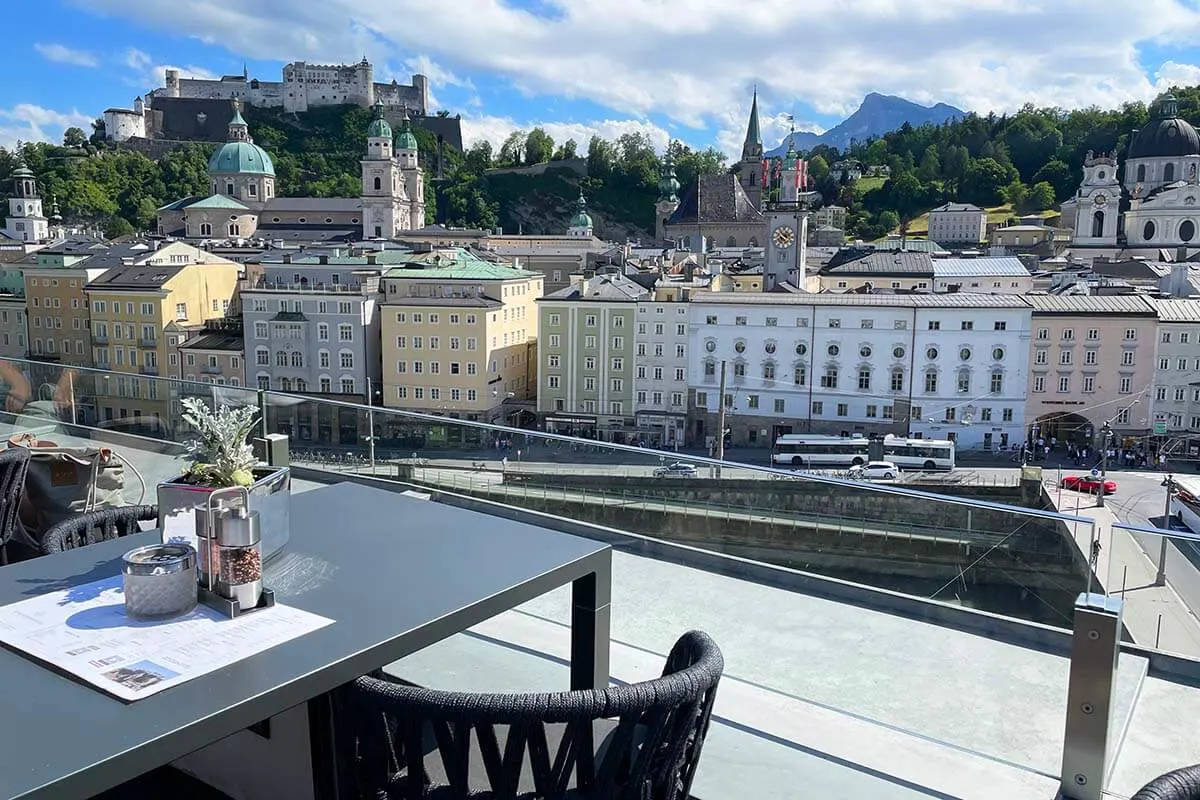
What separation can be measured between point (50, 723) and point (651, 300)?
2980 centimetres

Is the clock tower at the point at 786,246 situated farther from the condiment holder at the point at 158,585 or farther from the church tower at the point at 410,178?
the condiment holder at the point at 158,585

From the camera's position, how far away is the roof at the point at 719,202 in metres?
60.3

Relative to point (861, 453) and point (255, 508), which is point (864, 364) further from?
point (255, 508)

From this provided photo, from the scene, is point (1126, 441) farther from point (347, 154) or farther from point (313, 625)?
point (347, 154)

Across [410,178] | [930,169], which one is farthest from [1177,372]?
[930,169]

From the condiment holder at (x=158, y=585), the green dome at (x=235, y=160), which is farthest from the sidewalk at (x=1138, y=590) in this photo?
the green dome at (x=235, y=160)

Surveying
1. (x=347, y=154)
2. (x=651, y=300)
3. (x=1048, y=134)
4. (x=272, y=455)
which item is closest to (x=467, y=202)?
(x=347, y=154)

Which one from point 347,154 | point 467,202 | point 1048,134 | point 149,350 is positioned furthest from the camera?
point 1048,134

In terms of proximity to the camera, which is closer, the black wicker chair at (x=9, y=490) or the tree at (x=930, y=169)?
the black wicker chair at (x=9, y=490)

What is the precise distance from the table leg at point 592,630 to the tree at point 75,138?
292 feet

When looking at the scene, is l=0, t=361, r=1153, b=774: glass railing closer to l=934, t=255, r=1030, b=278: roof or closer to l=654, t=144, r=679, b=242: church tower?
l=934, t=255, r=1030, b=278: roof

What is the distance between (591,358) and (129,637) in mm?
29873

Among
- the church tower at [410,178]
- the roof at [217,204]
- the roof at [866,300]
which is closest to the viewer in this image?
the roof at [866,300]

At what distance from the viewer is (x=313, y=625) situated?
152 cm
